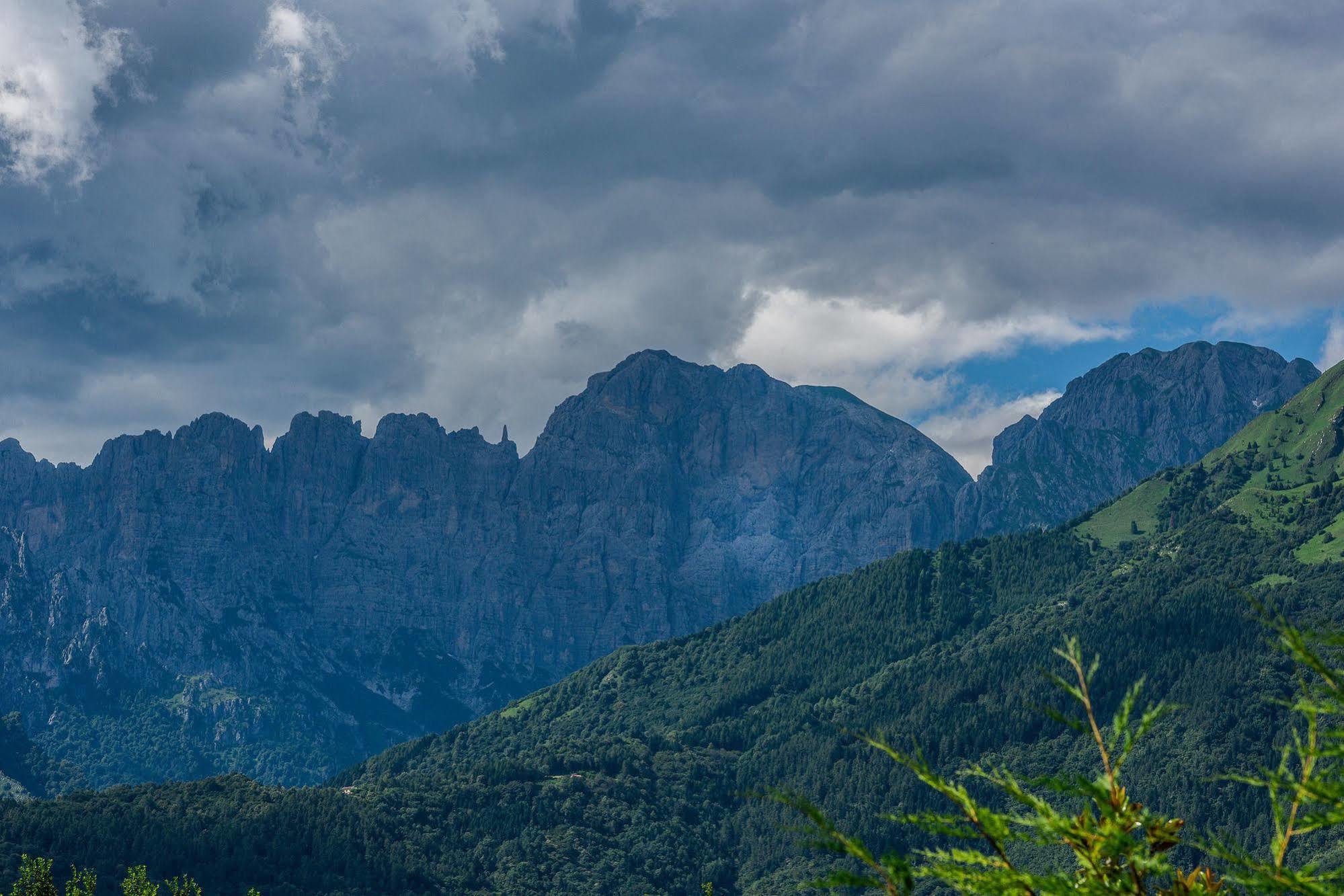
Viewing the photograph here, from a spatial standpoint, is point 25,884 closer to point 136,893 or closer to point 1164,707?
point 136,893

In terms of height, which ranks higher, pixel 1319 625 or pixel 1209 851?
pixel 1319 625

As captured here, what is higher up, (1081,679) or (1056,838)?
(1081,679)

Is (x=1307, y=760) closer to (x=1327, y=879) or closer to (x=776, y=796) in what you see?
(x=1327, y=879)

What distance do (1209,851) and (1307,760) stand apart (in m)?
3.51

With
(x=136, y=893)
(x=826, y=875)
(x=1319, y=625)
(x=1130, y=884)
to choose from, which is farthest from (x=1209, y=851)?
(x=136, y=893)

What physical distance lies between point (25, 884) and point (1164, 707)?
199 meters

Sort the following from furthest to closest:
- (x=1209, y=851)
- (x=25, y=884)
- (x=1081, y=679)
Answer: (x=25, y=884) < (x=1081, y=679) < (x=1209, y=851)

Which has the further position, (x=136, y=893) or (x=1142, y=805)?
(x=136, y=893)

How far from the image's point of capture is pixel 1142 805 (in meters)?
22.9

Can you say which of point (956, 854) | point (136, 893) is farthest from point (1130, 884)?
point (136, 893)

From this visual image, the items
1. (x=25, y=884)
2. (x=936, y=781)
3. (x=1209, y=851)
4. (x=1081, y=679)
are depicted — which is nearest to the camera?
(x=1209, y=851)

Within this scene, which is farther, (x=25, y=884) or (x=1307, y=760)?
(x=25, y=884)

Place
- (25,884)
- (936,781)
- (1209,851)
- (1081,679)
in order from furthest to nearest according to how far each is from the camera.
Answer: (25,884)
(1081,679)
(936,781)
(1209,851)

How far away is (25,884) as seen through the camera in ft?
625
